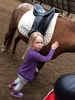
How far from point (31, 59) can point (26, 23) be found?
952 millimetres

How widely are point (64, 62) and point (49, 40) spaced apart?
6.19 feet

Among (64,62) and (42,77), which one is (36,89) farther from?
(64,62)

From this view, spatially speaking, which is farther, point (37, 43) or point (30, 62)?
point (30, 62)

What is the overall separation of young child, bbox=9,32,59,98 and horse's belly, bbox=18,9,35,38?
0.75 meters

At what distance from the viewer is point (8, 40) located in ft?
16.4

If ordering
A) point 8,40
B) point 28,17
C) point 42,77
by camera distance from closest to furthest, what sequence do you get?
point 28,17
point 42,77
point 8,40

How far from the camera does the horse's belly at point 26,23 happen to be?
381 cm

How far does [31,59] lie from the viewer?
10.1ft

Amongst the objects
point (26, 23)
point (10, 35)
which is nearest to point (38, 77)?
point (26, 23)

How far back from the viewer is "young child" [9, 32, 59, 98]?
9.73ft

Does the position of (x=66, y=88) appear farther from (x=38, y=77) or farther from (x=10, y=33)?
(x=10, y=33)

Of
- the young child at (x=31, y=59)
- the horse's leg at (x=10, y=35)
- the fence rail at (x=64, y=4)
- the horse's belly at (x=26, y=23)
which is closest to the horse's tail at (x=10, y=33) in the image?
the horse's leg at (x=10, y=35)

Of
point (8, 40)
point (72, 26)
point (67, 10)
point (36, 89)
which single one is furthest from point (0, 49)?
point (67, 10)

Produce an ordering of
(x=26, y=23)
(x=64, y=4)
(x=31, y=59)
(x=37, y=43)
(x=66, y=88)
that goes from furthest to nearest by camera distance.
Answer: (x=64, y=4) < (x=26, y=23) < (x=31, y=59) < (x=37, y=43) < (x=66, y=88)
